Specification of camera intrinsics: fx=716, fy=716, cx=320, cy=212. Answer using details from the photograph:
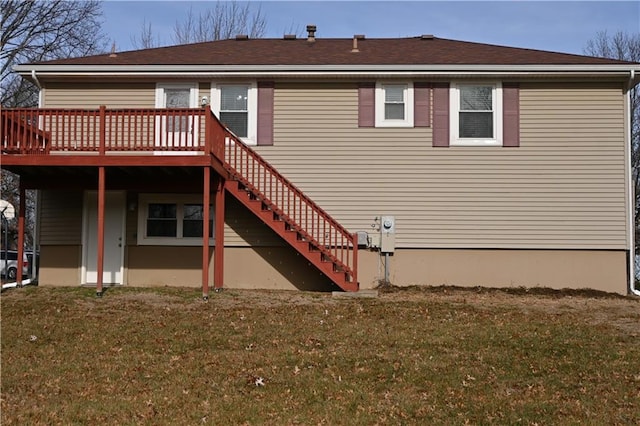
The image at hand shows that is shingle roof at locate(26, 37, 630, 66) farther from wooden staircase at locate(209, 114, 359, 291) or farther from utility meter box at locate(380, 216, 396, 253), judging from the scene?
utility meter box at locate(380, 216, 396, 253)

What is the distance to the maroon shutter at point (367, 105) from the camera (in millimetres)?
13961

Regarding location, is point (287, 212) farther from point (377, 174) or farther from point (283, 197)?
point (377, 174)

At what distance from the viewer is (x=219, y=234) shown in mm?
13062

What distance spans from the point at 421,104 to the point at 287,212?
11.1 ft

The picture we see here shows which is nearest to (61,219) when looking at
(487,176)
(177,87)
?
(177,87)

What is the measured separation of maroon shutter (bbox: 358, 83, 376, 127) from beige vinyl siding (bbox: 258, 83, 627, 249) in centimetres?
12

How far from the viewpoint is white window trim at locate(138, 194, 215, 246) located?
14164 millimetres

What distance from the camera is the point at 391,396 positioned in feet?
21.6

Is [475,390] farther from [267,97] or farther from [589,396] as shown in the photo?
[267,97]

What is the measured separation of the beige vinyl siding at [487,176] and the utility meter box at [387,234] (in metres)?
0.14

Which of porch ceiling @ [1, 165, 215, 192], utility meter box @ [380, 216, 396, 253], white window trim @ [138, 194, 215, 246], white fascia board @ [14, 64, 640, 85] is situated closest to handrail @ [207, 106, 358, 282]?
utility meter box @ [380, 216, 396, 253]

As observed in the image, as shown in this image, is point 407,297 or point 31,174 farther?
point 31,174

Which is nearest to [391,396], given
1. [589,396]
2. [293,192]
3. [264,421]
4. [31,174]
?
[264,421]

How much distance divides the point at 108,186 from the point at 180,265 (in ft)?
6.77
